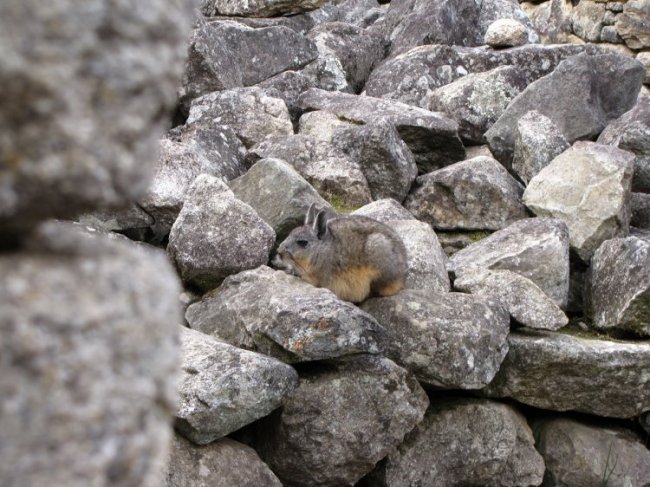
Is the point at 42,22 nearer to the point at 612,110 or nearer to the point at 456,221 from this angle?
the point at 456,221

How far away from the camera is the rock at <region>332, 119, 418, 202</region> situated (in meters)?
11.2

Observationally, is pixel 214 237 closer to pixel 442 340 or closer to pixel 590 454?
pixel 442 340

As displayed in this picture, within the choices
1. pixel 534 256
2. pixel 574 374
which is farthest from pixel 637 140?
pixel 574 374

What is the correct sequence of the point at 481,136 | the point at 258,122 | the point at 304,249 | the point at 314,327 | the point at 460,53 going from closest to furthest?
the point at 314,327 < the point at 304,249 < the point at 258,122 < the point at 481,136 < the point at 460,53

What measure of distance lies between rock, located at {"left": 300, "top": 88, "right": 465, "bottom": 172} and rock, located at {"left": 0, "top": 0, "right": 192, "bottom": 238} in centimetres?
999

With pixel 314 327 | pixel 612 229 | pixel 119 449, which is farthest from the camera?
pixel 612 229

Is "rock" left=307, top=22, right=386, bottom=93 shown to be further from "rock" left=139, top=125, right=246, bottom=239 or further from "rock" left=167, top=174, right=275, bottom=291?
"rock" left=167, top=174, right=275, bottom=291

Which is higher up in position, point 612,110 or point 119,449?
point 119,449

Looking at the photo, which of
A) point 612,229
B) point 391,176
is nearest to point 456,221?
point 391,176

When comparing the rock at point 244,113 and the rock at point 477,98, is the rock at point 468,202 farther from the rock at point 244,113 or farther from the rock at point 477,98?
the rock at point 244,113

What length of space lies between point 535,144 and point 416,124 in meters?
1.39

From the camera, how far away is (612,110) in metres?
13.4

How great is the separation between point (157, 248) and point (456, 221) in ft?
11.2

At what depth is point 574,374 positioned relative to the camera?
9258mm
